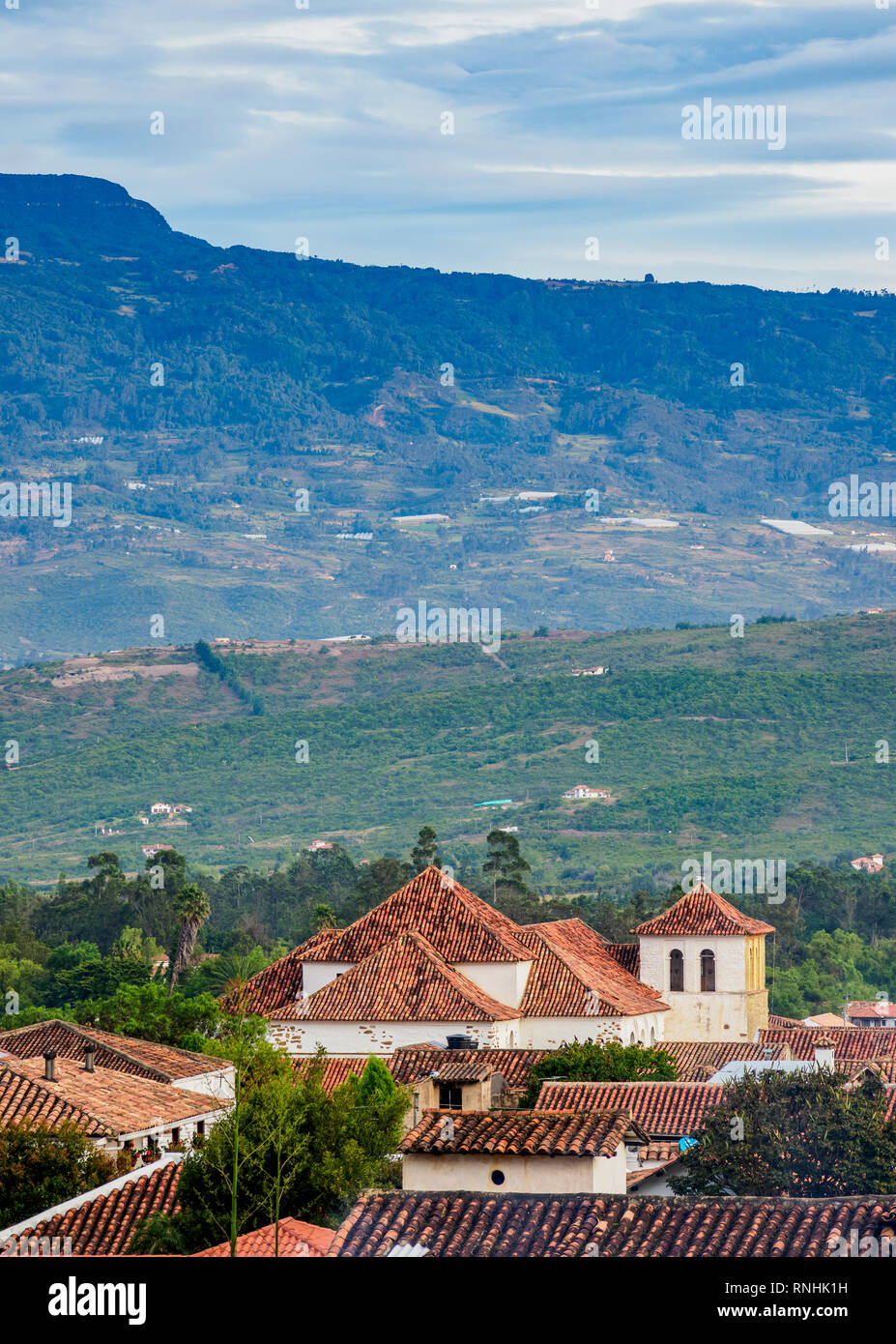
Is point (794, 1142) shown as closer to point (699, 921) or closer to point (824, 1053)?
point (824, 1053)

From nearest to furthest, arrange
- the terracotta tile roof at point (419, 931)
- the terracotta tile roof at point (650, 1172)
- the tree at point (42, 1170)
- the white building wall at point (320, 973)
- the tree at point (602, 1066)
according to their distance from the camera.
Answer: the tree at point (42, 1170)
the terracotta tile roof at point (650, 1172)
the tree at point (602, 1066)
the terracotta tile roof at point (419, 931)
the white building wall at point (320, 973)

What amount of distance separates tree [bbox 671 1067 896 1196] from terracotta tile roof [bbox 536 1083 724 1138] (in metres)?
0.88

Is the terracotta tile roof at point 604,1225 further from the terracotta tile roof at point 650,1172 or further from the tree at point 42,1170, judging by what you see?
the tree at point 42,1170

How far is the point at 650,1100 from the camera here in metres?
35.0

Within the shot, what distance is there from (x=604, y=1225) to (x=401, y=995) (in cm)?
3017

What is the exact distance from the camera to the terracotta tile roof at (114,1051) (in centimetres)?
4144

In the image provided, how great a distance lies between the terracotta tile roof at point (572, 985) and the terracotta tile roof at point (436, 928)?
0.73 m

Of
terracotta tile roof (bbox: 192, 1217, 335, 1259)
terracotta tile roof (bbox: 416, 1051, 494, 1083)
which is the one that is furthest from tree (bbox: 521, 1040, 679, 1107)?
terracotta tile roof (bbox: 192, 1217, 335, 1259)

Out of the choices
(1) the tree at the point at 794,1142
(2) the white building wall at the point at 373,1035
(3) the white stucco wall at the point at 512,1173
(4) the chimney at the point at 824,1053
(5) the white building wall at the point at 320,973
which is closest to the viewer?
(3) the white stucco wall at the point at 512,1173

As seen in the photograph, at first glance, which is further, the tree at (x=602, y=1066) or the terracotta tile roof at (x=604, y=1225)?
the tree at (x=602, y=1066)

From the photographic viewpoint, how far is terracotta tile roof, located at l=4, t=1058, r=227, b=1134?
33750mm

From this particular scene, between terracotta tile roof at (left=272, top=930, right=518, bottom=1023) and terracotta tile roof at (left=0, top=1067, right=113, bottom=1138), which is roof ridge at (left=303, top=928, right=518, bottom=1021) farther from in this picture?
terracotta tile roof at (left=0, top=1067, right=113, bottom=1138)

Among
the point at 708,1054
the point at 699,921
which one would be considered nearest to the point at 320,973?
the point at 708,1054

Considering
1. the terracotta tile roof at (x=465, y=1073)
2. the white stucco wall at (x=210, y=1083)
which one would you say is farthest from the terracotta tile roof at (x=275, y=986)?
the terracotta tile roof at (x=465, y=1073)
